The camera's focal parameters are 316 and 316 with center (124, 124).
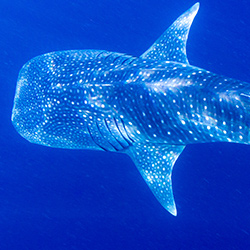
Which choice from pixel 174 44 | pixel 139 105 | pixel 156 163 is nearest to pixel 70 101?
pixel 139 105

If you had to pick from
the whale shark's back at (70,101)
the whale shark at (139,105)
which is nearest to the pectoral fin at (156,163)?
the whale shark at (139,105)

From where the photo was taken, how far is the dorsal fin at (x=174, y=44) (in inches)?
147

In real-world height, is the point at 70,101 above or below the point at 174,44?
below

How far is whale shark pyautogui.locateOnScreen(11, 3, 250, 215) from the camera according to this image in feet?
9.50

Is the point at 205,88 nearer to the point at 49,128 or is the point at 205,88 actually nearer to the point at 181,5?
the point at 49,128

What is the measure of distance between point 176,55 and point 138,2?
2.86m

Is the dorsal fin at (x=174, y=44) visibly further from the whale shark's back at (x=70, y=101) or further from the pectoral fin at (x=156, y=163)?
the pectoral fin at (x=156, y=163)

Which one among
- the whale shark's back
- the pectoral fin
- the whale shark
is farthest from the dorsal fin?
the pectoral fin

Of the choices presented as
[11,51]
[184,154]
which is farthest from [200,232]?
[11,51]

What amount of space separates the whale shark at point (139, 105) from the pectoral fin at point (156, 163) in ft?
0.04

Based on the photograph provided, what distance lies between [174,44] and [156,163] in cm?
143

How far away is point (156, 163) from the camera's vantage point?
352 centimetres

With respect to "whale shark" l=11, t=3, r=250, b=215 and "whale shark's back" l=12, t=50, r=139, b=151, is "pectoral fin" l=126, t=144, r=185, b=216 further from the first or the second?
"whale shark's back" l=12, t=50, r=139, b=151

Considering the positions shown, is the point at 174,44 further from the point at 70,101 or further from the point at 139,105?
the point at 70,101
